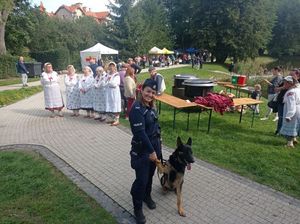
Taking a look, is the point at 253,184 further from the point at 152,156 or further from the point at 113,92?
the point at 113,92

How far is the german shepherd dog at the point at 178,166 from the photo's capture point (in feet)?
15.0

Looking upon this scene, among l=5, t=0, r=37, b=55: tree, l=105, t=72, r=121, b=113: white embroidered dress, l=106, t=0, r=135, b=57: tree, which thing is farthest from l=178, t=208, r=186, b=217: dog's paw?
l=106, t=0, r=135, b=57: tree

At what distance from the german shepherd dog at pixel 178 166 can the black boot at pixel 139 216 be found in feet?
1.98

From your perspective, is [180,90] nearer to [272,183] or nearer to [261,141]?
[261,141]

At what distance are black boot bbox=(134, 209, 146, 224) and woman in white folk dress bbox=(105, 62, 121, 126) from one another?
5.58m

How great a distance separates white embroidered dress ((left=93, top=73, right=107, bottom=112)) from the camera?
397 inches

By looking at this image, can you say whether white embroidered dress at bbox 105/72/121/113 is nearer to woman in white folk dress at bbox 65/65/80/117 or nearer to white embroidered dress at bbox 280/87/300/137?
woman in white folk dress at bbox 65/65/80/117

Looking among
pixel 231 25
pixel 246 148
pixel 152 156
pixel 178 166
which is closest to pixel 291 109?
pixel 246 148

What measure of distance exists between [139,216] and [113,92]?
5890 millimetres

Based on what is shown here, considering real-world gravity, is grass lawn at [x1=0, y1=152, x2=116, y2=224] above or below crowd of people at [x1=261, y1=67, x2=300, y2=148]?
below

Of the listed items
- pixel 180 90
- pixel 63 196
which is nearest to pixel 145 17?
pixel 180 90

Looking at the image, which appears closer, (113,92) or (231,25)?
(113,92)

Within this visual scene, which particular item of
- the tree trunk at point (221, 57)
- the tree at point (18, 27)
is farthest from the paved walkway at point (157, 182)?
the tree trunk at point (221, 57)

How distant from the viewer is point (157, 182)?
19.2 ft
